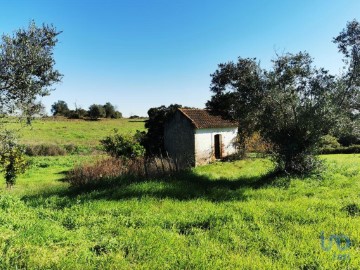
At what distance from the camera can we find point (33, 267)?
522cm

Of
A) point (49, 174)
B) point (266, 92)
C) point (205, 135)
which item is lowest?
point (49, 174)

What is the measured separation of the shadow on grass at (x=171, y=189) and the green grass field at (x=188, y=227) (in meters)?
0.04

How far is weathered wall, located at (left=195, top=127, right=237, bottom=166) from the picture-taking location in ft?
84.5

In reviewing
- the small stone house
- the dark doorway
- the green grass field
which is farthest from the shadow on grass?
the dark doorway

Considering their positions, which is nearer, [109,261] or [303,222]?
[109,261]

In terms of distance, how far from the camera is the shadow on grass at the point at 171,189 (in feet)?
36.2

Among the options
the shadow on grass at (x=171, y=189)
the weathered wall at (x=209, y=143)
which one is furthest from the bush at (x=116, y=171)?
the weathered wall at (x=209, y=143)

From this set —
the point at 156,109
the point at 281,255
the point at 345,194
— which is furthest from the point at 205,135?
the point at 281,255

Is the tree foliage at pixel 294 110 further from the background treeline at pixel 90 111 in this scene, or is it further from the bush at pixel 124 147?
the background treeline at pixel 90 111

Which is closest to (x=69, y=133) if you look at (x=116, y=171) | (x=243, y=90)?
(x=116, y=171)

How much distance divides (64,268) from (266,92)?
38.2ft

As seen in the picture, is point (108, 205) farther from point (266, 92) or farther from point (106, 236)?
point (266, 92)

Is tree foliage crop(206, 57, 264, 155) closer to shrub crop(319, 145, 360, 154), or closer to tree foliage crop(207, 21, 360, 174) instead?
tree foliage crop(207, 21, 360, 174)

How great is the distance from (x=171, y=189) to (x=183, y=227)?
436 cm
